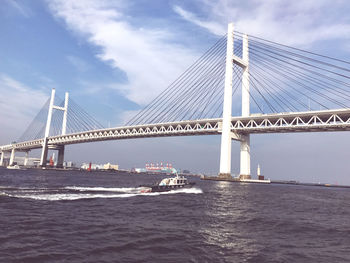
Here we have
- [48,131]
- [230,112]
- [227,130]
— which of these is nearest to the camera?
[227,130]

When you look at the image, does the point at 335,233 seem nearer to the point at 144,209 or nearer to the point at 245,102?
the point at 144,209

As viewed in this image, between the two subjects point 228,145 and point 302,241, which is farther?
point 228,145

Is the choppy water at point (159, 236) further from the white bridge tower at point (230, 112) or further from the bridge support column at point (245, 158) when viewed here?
the bridge support column at point (245, 158)

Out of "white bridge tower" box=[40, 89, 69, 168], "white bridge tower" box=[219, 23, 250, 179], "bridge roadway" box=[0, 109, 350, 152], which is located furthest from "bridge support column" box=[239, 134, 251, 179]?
"white bridge tower" box=[40, 89, 69, 168]

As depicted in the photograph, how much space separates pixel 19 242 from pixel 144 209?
952 cm

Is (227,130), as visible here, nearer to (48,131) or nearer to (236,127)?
(236,127)

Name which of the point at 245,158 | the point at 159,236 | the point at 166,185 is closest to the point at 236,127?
the point at 245,158

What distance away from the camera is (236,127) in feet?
215

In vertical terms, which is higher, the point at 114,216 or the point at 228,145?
the point at 228,145

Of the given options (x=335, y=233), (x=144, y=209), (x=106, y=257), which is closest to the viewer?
(x=106, y=257)

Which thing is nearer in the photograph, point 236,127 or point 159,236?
point 159,236

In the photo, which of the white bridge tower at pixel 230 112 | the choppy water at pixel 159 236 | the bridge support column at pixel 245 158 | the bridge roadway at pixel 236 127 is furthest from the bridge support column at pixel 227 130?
the choppy water at pixel 159 236

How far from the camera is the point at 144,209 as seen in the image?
721 inches

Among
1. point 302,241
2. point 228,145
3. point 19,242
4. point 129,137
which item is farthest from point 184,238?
point 129,137
